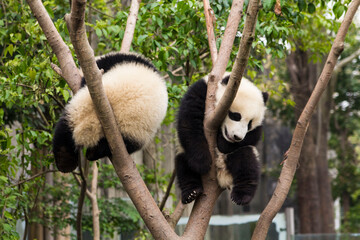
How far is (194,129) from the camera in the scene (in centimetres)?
309

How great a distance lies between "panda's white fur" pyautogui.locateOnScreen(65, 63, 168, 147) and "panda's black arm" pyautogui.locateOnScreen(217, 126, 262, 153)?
0.44 m

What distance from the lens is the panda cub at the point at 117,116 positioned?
277 cm

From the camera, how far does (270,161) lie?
16219 mm

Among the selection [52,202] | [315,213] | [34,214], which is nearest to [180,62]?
[34,214]

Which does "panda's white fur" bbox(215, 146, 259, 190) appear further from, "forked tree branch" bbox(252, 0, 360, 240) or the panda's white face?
"forked tree branch" bbox(252, 0, 360, 240)

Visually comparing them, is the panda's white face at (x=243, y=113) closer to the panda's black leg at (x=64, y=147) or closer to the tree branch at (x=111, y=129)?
the tree branch at (x=111, y=129)

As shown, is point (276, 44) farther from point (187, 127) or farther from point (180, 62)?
point (187, 127)

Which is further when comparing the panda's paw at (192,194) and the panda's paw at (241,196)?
the panda's paw at (241,196)

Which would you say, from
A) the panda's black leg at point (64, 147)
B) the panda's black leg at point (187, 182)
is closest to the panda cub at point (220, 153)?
the panda's black leg at point (187, 182)

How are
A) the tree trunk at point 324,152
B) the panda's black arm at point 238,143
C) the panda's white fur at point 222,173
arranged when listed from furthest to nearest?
the tree trunk at point 324,152 < the panda's black arm at point 238,143 < the panda's white fur at point 222,173

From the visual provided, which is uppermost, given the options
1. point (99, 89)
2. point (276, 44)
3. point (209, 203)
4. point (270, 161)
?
point (270, 161)

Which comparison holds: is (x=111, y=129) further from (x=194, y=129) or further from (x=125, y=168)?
(x=194, y=129)

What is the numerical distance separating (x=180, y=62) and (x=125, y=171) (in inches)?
78.4

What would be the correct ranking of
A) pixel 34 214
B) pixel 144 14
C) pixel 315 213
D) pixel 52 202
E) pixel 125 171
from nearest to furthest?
1. pixel 125 171
2. pixel 144 14
3. pixel 34 214
4. pixel 52 202
5. pixel 315 213
